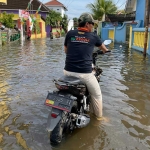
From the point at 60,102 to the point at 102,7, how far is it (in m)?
31.7

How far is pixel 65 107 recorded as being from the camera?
320cm

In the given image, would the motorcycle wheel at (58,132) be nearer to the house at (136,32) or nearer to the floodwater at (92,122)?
the floodwater at (92,122)

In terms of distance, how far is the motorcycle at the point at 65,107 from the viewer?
10.6 feet

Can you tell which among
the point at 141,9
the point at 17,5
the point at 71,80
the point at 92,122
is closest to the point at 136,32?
the point at 141,9

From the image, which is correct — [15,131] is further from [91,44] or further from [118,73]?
[118,73]

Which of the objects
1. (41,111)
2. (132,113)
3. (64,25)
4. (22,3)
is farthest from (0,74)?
(64,25)

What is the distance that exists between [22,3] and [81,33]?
41268 mm

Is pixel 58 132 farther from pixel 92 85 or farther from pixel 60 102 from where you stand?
pixel 92 85

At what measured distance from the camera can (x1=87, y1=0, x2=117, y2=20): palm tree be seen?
3300cm

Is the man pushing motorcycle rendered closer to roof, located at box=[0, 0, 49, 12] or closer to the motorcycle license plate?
the motorcycle license plate

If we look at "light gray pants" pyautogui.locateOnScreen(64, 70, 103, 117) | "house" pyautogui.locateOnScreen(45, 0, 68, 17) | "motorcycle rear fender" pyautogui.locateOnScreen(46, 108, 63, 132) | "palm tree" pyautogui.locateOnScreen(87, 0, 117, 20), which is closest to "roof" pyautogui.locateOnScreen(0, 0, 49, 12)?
"palm tree" pyautogui.locateOnScreen(87, 0, 117, 20)

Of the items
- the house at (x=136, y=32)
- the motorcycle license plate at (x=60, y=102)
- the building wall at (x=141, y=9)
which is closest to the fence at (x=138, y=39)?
the house at (x=136, y=32)

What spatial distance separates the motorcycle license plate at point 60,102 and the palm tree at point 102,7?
102 feet

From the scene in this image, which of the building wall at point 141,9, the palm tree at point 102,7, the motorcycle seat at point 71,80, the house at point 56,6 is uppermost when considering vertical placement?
the house at point 56,6
